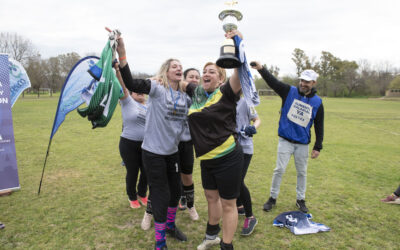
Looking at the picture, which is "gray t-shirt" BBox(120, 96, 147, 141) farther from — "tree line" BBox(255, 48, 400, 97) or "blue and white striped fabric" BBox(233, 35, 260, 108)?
"tree line" BBox(255, 48, 400, 97)

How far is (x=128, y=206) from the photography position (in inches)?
168

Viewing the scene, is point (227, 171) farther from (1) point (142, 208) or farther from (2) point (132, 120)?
(1) point (142, 208)

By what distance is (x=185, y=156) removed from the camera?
3.50 m

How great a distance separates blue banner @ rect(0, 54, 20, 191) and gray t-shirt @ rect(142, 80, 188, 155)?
11.6 feet

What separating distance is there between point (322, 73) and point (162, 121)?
8318 cm

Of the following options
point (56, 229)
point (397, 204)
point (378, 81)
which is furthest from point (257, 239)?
point (378, 81)

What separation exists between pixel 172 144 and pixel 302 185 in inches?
103

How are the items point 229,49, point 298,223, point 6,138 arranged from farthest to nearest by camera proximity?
point 6,138
point 298,223
point 229,49

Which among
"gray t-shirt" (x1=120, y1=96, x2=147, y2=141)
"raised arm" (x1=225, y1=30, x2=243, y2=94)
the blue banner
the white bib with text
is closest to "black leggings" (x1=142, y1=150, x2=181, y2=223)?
"gray t-shirt" (x1=120, y1=96, x2=147, y2=141)

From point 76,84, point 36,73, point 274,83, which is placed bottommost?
point 76,84

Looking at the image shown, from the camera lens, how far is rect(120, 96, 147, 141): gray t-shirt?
3.83m

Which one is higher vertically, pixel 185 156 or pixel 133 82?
pixel 133 82

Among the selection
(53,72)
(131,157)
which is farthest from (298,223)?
(53,72)

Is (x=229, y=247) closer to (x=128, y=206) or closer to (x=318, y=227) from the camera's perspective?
(x=318, y=227)
